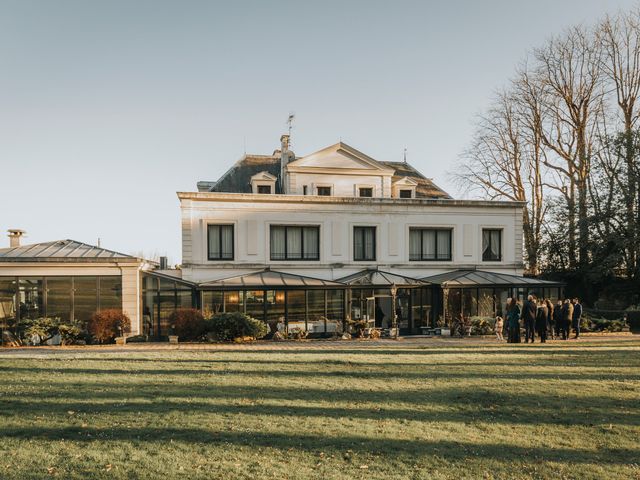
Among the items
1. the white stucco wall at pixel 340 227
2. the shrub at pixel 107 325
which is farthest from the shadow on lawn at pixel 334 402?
the white stucco wall at pixel 340 227

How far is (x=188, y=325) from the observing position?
20172 mm

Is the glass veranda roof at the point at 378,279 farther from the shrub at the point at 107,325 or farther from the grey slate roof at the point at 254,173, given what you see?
the shrub at the point at 107,325

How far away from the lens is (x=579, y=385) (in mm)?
10875

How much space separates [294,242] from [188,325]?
24.6 feet

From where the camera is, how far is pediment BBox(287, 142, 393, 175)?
89.9ft

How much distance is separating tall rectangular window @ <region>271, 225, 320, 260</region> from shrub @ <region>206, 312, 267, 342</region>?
18.4 ft

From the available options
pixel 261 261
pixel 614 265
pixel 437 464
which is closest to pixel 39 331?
pixel 261 261

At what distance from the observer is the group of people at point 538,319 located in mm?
19219

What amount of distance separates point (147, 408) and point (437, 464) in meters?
4.77

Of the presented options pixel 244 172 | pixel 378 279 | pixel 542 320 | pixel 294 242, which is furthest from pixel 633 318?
pixel 244 172

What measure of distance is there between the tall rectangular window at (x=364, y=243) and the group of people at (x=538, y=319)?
24.5 feet

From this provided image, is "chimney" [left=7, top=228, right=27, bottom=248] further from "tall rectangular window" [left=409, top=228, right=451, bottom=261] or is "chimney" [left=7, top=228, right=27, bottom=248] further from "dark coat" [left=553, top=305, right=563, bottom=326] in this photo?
"dark coat" [left=553, top=305, right=563, bottom=326]

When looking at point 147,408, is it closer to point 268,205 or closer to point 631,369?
point 631,369

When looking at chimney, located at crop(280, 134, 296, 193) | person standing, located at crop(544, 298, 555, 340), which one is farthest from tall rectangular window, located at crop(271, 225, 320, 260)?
person standing, located at crop(544, 298, 555, 340)
